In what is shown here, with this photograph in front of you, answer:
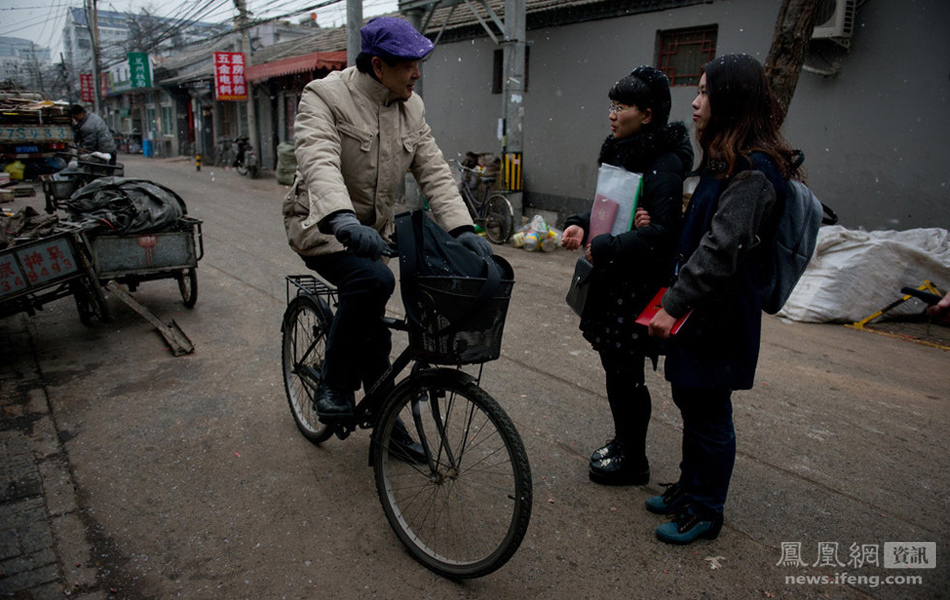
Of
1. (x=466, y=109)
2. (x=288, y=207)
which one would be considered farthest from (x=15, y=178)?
(x=288, y=207)

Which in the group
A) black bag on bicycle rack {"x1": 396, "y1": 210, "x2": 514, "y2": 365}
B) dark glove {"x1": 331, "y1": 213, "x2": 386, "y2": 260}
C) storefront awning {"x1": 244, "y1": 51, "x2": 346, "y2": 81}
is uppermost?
storefront awning {"x1": 244, "y1": 51, "x2": 346, "y2": 81}

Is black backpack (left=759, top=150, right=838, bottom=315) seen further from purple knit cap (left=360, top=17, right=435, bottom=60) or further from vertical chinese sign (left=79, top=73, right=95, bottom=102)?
vertical chinese sign (left=79, top=73, right=95, bottom=102)

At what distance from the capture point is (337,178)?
241cm

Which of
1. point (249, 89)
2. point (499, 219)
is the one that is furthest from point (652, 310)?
point (249, 89)

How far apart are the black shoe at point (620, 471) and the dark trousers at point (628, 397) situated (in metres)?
0.02

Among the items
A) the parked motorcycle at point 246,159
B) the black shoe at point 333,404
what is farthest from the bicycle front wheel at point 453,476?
the parked motorcycle at point 246,159

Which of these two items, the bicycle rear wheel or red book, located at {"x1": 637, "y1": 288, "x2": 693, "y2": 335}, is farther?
the bicycle rear wheel

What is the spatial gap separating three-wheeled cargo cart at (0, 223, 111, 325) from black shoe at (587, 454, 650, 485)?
3.76 meters

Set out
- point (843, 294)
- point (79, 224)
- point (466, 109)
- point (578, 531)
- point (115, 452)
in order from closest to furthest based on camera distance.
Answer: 1. point (578, 531)
2. point (115, 452)
3. point (79, 224)
4. point (843, 294)
5. point (466, 109)

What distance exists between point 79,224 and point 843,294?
660 cm

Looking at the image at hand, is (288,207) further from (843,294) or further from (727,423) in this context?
(843,294)

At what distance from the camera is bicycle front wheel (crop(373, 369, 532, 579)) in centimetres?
215

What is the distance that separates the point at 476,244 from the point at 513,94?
834 cm

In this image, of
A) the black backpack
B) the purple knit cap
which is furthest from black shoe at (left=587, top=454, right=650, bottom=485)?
the purple knit cap
